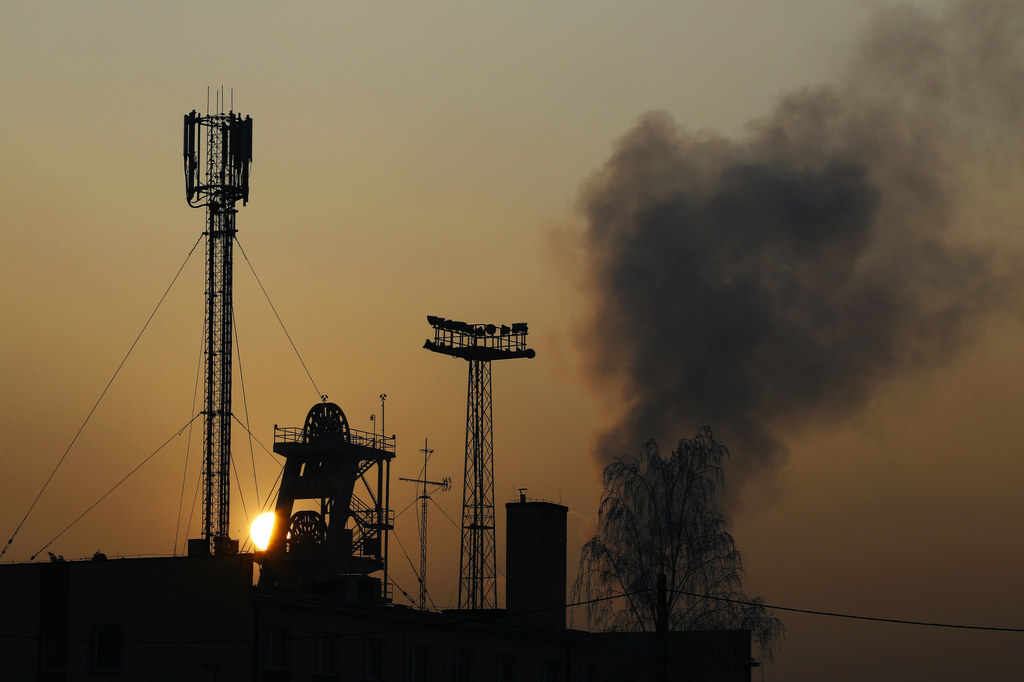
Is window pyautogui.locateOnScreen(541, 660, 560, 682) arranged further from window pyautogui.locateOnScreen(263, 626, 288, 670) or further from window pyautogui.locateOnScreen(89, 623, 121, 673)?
window pyautogui.locateOnScreen(89, 623, 121, 673)

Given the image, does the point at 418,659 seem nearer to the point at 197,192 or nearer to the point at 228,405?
the point at 228,405

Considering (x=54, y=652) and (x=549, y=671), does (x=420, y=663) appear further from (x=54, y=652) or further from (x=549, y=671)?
(x=54, y=652)

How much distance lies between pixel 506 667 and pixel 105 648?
1708cm

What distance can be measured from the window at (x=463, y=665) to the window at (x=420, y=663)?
1.75 meters

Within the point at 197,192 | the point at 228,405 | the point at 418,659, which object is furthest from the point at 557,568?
the point at 197,192

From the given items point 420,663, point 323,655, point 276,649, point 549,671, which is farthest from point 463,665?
point 276,649

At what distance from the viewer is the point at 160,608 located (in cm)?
5288

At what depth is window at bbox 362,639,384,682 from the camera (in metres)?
56.5

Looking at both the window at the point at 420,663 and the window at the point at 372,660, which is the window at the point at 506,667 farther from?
the window at the point at 372,660

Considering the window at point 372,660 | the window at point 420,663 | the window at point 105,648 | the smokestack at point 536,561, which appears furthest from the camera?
the smokestack at point 536,561

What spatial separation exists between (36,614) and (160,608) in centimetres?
535

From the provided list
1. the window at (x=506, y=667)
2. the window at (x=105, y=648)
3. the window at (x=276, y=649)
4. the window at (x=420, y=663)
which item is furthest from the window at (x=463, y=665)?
the window at (x=105, y=648)

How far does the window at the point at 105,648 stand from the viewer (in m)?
53.1

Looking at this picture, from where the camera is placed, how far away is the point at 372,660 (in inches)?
2242
